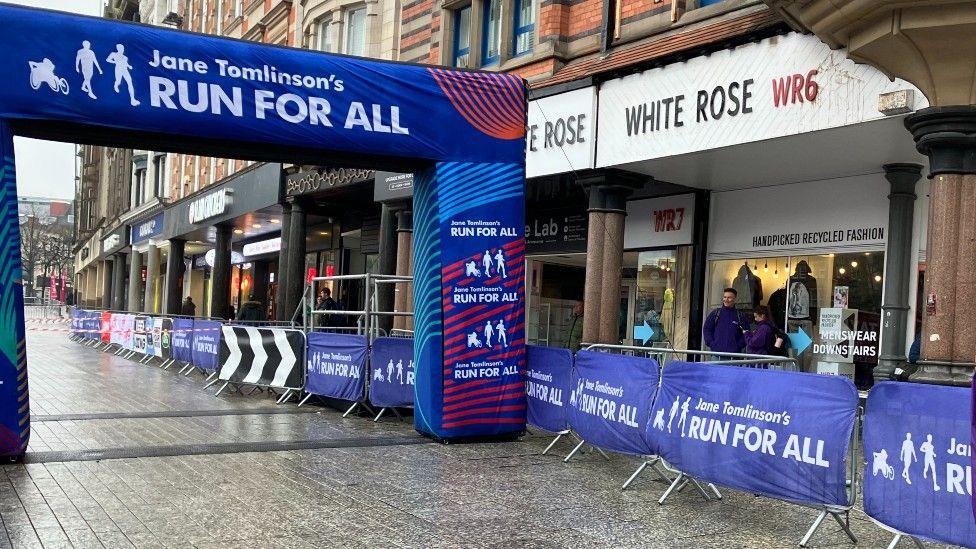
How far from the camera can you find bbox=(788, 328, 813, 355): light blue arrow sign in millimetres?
12750

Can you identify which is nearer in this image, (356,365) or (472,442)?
(472,442)

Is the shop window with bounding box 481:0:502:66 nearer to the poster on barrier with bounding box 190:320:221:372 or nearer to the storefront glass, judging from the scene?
the storefront glass

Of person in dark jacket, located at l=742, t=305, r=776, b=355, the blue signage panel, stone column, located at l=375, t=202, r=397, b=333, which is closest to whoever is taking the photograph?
person in dark jacket, located at l=742, t=305, r=776, b=355

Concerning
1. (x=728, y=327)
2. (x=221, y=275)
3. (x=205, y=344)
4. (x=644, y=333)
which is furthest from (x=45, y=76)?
(x=221, y=275)

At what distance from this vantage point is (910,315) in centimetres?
1122

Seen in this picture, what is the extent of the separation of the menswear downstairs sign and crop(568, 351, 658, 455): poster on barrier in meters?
3.78

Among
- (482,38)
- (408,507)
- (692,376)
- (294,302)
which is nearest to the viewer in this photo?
(408,507)

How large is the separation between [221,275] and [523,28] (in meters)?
16.7

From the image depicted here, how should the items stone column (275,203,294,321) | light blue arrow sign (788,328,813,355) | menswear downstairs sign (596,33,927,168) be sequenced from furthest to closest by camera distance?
stone column (275,203,294,321), light blue arrow sign (788,328,813,355), menswear downstairs sign (596,33,927,168)

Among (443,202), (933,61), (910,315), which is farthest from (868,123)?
(443,202)

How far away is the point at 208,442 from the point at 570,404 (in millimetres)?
3851

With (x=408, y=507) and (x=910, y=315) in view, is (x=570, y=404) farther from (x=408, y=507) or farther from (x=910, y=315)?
(x=910, y=315)

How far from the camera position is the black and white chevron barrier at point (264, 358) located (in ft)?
42.4

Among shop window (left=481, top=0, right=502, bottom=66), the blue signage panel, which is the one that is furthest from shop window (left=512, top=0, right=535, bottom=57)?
the blue signage panel
